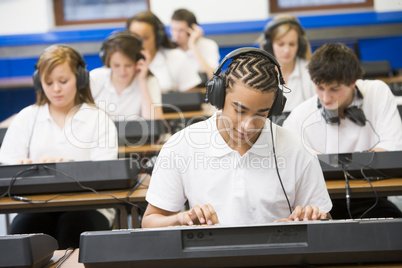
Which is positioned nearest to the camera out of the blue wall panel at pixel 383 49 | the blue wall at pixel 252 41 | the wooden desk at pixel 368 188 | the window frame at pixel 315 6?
the wooden desk at pixel 368 188

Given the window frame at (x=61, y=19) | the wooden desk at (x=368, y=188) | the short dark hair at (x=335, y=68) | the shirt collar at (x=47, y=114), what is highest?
the window frame at (x=61, y=19)

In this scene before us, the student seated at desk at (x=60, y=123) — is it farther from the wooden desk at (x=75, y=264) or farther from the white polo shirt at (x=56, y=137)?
the wooden desk at (x=75, y=264)

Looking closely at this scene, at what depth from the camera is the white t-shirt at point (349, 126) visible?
93.9 inches

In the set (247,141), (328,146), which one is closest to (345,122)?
(328,146)

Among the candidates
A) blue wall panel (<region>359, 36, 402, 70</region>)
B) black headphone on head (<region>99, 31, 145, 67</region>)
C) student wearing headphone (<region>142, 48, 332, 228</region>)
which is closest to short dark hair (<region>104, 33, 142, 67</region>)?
black headphone on head (<region>99, 31, 145, 67</region>)

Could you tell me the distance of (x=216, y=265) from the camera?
124 cm

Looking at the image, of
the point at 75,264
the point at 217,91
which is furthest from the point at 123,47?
the point at 75,264

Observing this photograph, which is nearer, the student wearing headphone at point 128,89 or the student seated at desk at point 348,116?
the student seated at desk at point 348,116

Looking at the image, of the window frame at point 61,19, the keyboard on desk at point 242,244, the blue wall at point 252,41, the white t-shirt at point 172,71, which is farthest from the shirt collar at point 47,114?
the window frame at point 61,19

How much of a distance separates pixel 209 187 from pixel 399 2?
5255mm

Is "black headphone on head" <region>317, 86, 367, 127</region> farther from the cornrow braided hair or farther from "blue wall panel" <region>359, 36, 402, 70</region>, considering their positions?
"blue wall panel" <region>359, 36, 402, 70</region>

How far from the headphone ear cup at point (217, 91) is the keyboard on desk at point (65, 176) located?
1.89 ft

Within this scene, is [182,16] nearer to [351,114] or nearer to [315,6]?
[315,6]

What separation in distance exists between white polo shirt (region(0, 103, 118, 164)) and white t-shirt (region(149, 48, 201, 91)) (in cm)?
172
